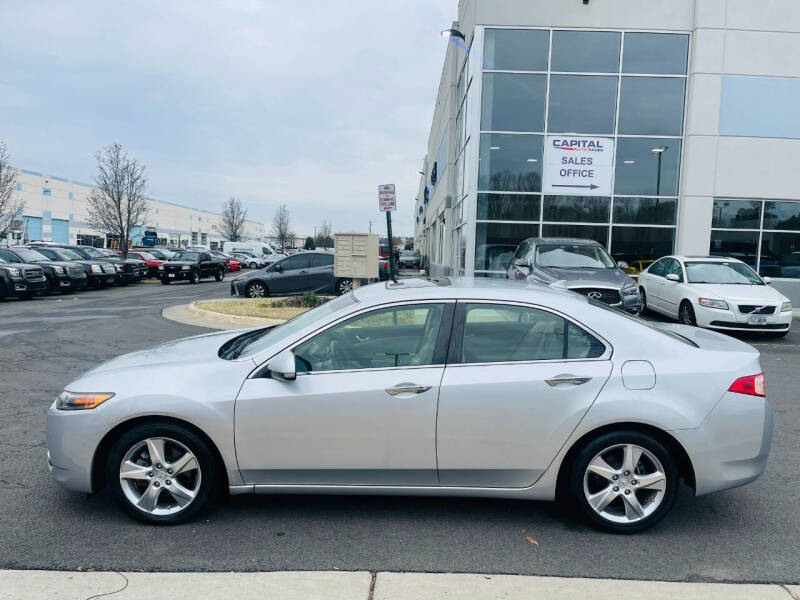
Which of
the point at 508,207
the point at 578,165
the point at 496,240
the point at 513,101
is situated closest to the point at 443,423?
the point at 496,240

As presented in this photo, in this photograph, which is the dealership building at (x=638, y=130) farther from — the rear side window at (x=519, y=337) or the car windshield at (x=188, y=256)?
the car windshield at (x=188, y=256)

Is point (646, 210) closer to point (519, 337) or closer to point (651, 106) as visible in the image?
point (651, 106)

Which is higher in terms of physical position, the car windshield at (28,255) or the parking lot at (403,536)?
the car windshield at (28,255)

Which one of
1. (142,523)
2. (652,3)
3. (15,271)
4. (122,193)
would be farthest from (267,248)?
(142,523)

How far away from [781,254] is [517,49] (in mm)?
10219

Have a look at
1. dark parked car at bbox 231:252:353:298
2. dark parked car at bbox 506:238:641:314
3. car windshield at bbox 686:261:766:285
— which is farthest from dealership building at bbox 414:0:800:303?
car windshield at bbox 686:261:766:285

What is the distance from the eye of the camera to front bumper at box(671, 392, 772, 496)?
12.0ft

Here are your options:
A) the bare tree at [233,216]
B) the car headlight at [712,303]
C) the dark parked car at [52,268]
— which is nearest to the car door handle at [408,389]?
the car headlight at [712,303]

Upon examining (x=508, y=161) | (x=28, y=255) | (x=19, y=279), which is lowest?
(x=19, y=279)

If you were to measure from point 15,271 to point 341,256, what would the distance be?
37.1 ft

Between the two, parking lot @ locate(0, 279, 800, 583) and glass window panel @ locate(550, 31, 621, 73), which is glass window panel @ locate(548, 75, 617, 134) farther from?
parking lot @ locate(0, 279, 800, 583)

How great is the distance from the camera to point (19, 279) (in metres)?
18.9

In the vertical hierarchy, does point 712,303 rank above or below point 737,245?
below

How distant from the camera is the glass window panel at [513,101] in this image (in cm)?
1905
